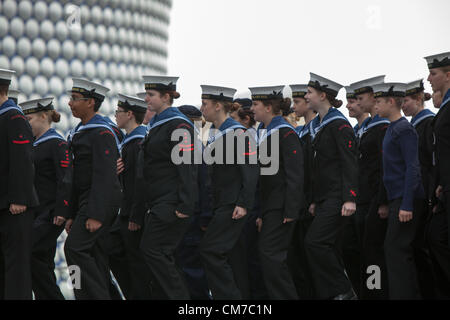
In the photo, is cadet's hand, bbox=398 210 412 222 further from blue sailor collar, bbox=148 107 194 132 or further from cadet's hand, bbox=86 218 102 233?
cadet's hand, bbox=86 218 102 233

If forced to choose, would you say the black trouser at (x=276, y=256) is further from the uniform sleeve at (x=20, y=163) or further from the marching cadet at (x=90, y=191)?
the uniform sleeve at (x=20, y=163)

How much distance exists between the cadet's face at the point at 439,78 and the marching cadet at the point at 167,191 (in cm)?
177

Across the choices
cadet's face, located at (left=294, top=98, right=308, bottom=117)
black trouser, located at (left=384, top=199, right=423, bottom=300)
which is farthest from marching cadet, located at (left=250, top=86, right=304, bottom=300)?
black trouser, located at (left=384, top=199, right=423, bottom=300)

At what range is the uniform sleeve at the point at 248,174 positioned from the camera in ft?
15.3

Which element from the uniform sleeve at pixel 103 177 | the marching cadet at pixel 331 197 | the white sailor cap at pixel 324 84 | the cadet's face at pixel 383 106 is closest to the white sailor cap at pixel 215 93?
the white sailor cap at pixel 324 84

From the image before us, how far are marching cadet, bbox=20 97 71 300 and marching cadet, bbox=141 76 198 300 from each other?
2.22 feet

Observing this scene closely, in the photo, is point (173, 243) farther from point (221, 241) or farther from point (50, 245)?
point (50, 245)

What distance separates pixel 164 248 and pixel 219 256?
0.48 meters

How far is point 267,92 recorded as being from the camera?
16.7 feet

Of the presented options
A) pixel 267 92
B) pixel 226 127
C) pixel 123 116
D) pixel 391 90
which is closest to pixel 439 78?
pixel 391 90

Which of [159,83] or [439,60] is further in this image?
[159,83]

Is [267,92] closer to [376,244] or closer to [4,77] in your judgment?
[376,244]

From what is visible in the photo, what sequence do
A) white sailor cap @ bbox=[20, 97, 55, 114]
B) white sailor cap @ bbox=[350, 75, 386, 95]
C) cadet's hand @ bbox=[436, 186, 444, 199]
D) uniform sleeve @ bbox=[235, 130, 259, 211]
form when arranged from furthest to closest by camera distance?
white sailor cap @ bbox=[20, 97, 55, 114] < white sailor cap @ bbox=[350, 75, 386, 95] < uniform sleeve @ bbox=[235, 130, 259, 211] < cadet's hand @ bbox=[436, 186, 444, 199]

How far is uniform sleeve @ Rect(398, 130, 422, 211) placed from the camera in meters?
4.42
